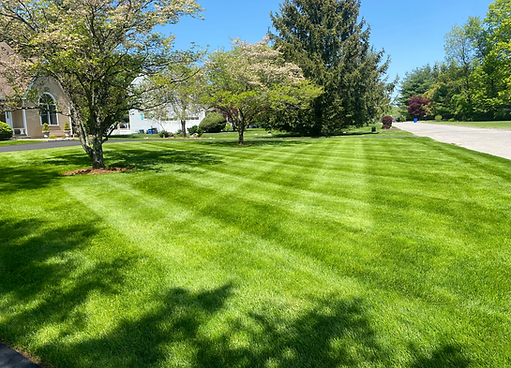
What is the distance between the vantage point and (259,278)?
11.0ft

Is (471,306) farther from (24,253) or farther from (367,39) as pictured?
(367,39)

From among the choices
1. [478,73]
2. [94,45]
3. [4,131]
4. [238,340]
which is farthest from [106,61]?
[478,73]

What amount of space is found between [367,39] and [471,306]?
3540 cm

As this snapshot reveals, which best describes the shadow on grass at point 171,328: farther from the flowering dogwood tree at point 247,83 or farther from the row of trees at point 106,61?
the flowering dogwood tree at point 247,83

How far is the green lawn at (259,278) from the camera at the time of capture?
7.77 ft

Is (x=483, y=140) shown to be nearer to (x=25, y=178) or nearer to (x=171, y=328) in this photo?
(x=171, y=328)

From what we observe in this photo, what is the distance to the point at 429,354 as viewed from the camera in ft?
7.40

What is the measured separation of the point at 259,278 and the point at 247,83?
18.0 m

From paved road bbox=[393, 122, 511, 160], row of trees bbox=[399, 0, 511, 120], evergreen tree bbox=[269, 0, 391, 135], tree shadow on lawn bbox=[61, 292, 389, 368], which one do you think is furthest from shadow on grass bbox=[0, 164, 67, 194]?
row of trees bbox=[399, 0, 511, 120]

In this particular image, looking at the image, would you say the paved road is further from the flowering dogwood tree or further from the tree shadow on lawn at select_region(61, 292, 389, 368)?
the tree shadow on lawn at select_region(61, 292, 389, 368)

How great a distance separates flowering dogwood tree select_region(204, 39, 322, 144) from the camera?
61.1 feet

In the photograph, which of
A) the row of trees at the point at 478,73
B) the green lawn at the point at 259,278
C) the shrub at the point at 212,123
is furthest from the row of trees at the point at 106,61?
the row of trees at the point at 478,73

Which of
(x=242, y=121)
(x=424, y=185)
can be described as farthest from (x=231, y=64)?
(x=424, y=185)

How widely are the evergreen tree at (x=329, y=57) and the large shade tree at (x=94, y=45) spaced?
838 inches
